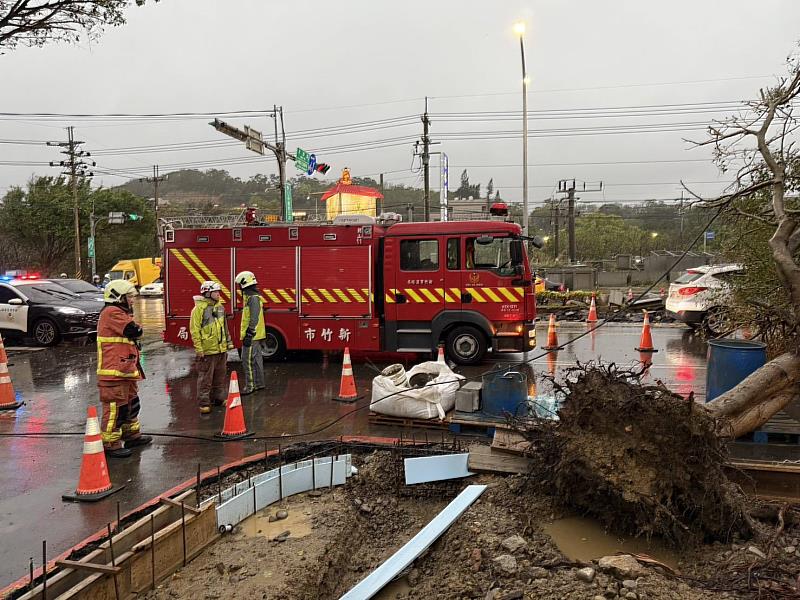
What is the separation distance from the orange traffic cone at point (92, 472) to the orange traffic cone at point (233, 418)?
5.23 feet

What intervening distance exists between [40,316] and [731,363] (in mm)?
14435

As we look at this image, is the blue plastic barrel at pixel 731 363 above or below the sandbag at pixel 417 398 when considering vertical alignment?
above

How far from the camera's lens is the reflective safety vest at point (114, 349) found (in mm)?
6062

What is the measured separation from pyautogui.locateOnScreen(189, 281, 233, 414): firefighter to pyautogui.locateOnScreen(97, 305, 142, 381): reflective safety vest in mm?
1397

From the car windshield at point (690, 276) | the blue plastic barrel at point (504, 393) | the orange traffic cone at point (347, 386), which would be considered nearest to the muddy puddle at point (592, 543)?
the blue plastic barrel at point (504, 393)

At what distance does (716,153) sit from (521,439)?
214 inches

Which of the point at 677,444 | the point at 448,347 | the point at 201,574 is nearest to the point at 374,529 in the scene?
the point at 201,574

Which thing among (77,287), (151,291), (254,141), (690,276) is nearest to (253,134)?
(254,141)

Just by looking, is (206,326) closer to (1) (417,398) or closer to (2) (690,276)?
(1) (417,398)

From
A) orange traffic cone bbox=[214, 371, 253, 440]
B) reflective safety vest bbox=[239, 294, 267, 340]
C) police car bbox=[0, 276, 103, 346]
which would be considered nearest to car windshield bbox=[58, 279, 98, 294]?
police car bbox=[0, 276, 103, 346]

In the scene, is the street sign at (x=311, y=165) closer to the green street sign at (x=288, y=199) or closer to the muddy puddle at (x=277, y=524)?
the green street sign at (x=288, y=199)

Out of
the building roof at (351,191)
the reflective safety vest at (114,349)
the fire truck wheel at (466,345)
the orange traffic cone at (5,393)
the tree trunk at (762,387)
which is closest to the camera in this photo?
the tree trunk at (762,387)

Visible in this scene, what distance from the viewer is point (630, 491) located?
3.75 meters

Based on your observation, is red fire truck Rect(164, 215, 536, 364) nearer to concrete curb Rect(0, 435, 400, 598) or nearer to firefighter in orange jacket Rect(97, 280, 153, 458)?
concrete curb Rect(0, 435, 400, 598)
